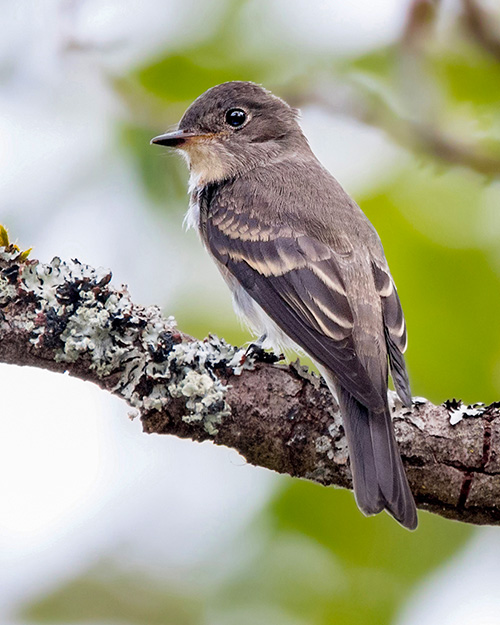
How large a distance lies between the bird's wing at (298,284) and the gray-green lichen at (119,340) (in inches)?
16.8

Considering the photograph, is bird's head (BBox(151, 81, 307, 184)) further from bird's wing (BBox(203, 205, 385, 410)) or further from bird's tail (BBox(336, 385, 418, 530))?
bird's tail (BBox(336, 385, 418, 530))

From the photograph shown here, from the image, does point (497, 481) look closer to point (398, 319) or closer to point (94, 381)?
point (398, 319)

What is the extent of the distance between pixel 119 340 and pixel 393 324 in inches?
46.9

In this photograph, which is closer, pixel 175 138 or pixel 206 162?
pixel 175 138

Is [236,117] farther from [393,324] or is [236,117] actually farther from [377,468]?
[377,468]

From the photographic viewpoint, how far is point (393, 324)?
346 cm

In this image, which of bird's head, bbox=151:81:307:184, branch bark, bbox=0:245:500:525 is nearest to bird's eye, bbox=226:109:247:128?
bird's head, bbox=151:81:307:184

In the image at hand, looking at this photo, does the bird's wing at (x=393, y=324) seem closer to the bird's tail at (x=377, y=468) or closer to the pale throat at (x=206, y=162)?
the bird's tail at (x=377, y=468)

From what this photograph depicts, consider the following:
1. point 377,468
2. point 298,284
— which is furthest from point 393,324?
point 377,468

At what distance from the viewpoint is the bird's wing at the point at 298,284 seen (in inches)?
124

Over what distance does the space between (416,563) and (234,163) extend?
2.11m

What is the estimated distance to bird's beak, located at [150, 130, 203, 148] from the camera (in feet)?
13.9

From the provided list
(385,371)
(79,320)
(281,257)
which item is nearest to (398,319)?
(385,371)

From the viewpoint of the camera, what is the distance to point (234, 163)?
450cm
